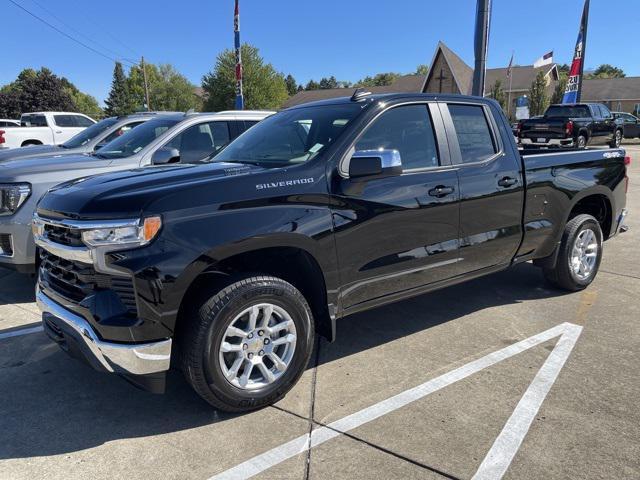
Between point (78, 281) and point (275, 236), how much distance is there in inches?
45.6

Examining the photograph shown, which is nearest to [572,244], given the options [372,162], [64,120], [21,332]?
[372,162]

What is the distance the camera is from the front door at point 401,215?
11.3ft

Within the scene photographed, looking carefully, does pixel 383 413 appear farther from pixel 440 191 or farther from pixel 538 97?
pixel 538 97

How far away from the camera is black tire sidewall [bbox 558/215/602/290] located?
16.8ft

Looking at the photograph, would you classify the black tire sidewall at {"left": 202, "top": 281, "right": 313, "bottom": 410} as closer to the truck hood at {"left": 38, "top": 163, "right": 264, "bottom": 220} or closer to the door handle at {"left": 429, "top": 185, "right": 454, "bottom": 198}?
the truck hood at {"left": 38, "top": 163, "right": 264, "bottom": 220}

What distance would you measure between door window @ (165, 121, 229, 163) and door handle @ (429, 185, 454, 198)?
131 inches

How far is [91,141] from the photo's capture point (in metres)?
7.77

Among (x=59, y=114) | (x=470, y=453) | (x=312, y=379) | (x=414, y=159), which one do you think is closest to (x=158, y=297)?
(x=312, y=379)

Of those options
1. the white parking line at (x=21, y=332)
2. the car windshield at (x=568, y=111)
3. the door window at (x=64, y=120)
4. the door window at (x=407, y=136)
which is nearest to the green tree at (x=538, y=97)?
the car windshield at (x=568, y=111)

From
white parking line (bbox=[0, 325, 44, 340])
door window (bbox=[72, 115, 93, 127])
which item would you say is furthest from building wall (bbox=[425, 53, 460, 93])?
white parking line (bbox=[0, 325, 44, 340])

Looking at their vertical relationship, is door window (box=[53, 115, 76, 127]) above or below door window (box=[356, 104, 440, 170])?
above

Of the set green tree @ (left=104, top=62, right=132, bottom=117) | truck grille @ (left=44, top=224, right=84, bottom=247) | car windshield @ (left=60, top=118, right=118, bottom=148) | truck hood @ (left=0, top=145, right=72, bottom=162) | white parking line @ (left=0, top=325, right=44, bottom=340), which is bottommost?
white parking line @ (left=0, top=325, right=44, bottom=340)

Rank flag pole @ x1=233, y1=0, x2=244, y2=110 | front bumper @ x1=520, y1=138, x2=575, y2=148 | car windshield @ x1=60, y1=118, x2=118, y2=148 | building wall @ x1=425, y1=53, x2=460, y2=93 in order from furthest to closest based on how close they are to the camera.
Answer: building wall @ x1=425, y1=53, x2=460, y2=93, front bumper @ x1=520, y1=138, x2=575, y2=148, flag pole @ x1=233, y1=0, x2=244, y2=110, car windshield @ x1=60, y1=118, x2=118, y2=148

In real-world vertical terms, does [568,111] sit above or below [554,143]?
above
